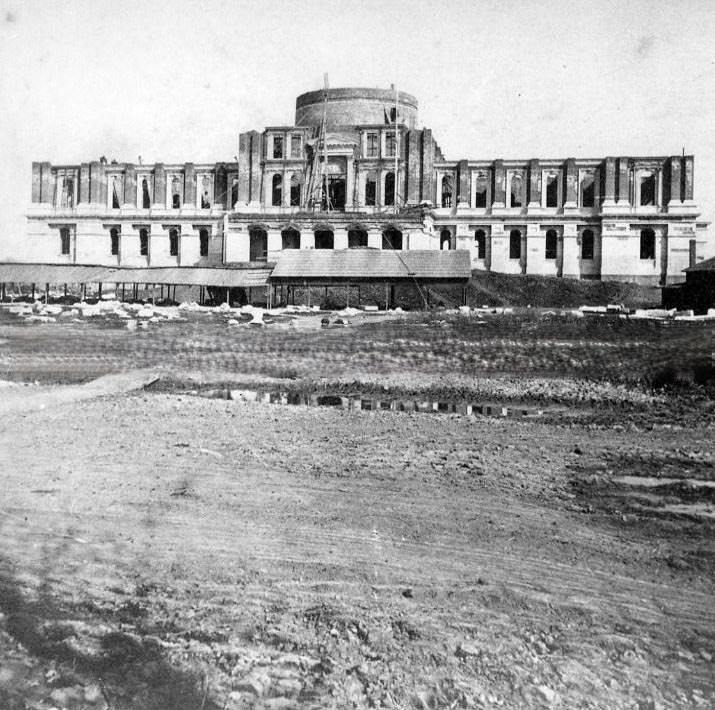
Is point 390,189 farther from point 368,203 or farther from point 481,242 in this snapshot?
point 481,242

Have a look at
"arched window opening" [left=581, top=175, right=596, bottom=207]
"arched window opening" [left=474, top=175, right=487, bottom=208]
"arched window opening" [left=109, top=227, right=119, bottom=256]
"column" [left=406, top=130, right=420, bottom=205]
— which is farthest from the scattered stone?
"arched window opening" [left=109, top=227, right=119, bottom=256]

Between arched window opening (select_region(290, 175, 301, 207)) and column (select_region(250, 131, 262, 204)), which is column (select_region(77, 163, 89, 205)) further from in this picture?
arched window opening (select_region(290, 175, 301, 207))

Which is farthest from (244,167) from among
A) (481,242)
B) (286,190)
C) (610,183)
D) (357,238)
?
(610,183)

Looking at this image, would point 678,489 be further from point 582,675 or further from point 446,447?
point 582,675

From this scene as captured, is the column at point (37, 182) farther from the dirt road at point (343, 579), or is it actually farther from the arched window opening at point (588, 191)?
the dirt road at point (343, 579)

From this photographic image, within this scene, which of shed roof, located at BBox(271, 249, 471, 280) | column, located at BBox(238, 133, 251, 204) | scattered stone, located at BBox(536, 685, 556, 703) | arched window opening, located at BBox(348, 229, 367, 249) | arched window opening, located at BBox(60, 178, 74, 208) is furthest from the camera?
arched window opening, located at BBox(60, 178, 74, 208)

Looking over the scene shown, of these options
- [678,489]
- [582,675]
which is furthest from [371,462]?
[582,675]
